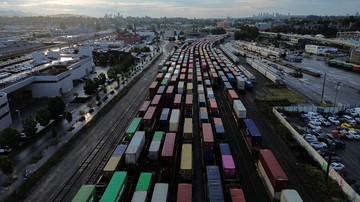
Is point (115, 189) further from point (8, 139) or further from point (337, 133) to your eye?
point (337, 133)

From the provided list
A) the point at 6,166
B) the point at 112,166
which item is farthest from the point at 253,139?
the point at 6,166

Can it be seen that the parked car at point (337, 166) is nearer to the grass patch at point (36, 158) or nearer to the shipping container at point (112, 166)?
the shipping container at point (112, 166)

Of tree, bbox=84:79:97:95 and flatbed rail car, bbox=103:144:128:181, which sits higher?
tree, bbox=84:79:97:95

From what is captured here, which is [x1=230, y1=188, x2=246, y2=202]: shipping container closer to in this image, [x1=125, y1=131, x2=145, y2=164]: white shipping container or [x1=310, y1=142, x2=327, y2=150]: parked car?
[x1=125, y1=131, x2=145, y2=164]: white shipping container

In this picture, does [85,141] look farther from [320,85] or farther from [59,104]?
[320,85]

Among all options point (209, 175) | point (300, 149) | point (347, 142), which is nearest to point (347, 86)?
point (347, 142)

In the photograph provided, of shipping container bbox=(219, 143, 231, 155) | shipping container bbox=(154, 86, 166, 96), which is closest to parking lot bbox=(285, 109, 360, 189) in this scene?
shipping container bbox=(219, 143, 231, 155)
